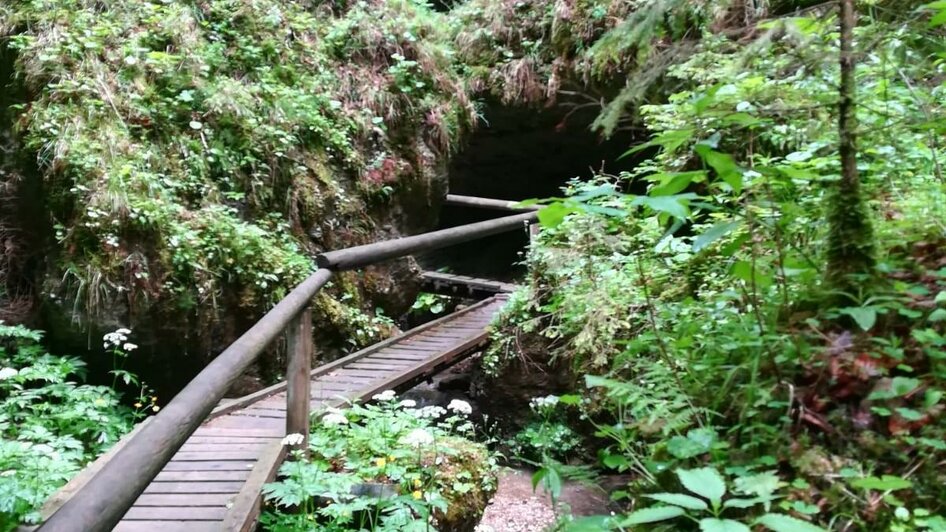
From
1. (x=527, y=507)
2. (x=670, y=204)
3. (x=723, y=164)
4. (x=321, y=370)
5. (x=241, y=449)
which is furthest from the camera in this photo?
(x=527, y=507)

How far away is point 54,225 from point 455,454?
144 inches

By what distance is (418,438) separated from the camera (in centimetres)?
267

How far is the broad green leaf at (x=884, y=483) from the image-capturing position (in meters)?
1.37

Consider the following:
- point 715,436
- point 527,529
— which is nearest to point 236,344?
point 715,436

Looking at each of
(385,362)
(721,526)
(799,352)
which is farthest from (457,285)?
(721,526)

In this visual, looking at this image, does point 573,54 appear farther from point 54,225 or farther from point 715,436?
point 715,436

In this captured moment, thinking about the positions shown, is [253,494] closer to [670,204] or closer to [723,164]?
[670,204]

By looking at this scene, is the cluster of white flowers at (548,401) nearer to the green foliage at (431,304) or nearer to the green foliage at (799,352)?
the green foliage at (799,352)

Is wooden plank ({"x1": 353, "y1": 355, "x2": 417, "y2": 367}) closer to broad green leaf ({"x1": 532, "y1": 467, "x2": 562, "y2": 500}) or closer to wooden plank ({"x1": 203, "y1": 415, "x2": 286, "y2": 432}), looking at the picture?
wooden plank ({"x1": 203, "y1": 415, "x2": 286, "y2": 432})

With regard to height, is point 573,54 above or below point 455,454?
above

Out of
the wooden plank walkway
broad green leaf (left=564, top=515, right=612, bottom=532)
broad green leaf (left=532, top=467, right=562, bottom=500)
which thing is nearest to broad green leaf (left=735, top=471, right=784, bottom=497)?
broad green leaf (left=564, top=515, right=612, bottom=532)

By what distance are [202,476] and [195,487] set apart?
0.10 m

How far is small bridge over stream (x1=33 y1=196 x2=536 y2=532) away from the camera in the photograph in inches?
48.2

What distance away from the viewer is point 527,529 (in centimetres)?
470
